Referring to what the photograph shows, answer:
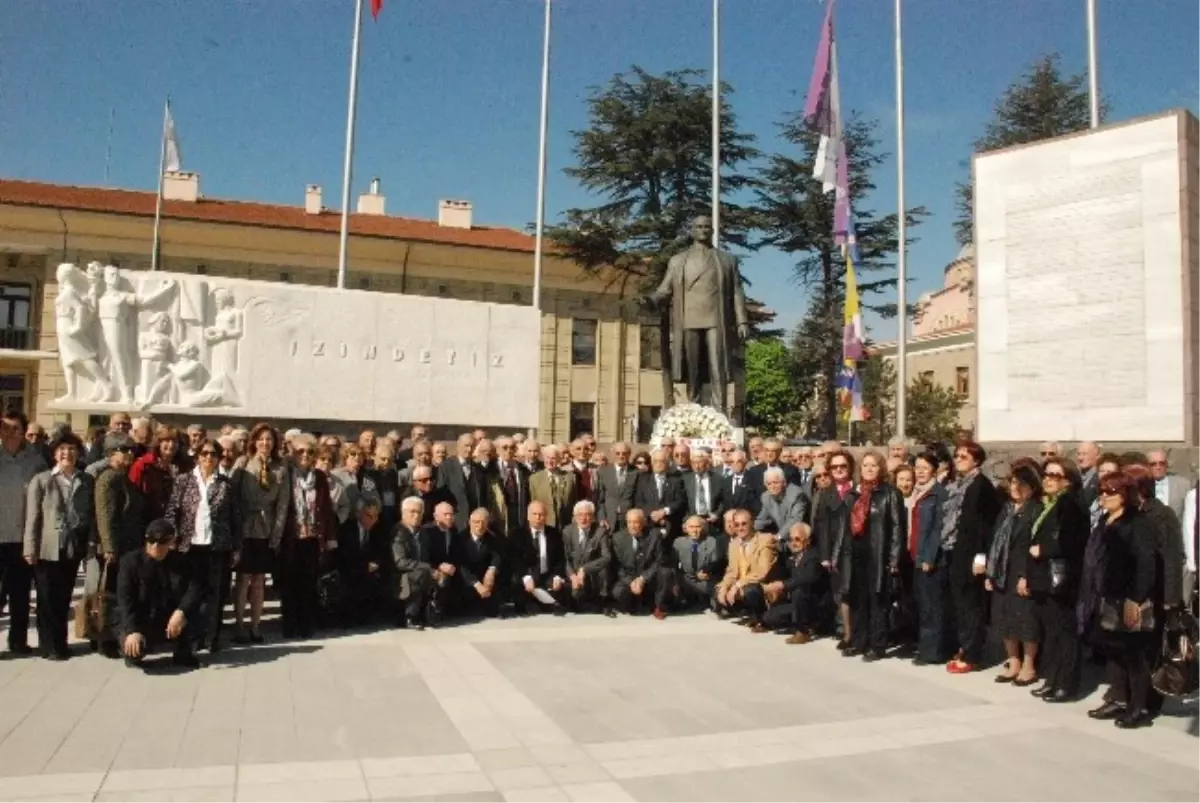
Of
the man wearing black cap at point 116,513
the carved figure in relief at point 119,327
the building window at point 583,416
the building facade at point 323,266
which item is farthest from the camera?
the building window at point 583,416

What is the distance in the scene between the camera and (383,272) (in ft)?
121

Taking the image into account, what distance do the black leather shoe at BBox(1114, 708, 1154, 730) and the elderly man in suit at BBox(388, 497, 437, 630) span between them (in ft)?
17.3

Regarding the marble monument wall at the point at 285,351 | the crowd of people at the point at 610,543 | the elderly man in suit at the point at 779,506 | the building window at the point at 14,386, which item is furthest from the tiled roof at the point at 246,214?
the elderly man in suit at the point at 779,506

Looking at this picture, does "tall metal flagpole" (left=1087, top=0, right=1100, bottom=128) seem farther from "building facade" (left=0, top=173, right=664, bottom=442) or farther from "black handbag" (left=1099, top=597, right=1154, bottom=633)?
"building facade" (left=0, top=173, right=664, bottom=442)

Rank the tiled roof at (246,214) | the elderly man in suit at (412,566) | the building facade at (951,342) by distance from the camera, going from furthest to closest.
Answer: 1. the building facade at (951,342)
2. the tiled roof at (246,214)
3. the elderly man in suit at (412,566)

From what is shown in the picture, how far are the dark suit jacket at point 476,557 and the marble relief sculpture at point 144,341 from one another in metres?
5.74

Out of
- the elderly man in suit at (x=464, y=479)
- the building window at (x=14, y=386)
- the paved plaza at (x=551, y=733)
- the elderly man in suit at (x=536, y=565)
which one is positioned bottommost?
the paved plaza at (x=551, y=733)

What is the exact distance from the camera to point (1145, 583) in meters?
5.58

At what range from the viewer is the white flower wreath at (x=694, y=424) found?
12445mm

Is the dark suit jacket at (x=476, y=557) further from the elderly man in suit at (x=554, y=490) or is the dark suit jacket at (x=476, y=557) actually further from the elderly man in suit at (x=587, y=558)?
the elderly man in suit at (x=554, y=490)

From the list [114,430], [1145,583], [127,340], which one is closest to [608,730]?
[1145,583]

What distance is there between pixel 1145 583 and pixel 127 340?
11.8 meters

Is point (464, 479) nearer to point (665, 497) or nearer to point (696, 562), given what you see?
point (665, 497)

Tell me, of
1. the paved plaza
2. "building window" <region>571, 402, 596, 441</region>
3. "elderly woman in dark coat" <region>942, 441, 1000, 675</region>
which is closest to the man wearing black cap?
the paved plaza
